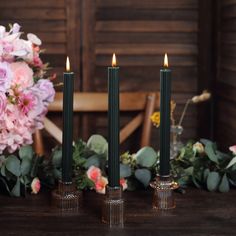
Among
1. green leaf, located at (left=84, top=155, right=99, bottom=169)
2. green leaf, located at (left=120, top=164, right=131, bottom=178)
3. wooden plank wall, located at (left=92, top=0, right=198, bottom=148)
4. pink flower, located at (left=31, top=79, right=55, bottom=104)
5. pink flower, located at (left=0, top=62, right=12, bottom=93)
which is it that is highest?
wooden plank wall, located at (left=92, top=0, right=198, bottom=148)

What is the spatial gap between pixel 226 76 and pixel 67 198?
5.00ft

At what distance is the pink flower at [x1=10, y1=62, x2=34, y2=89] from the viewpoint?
1111mm

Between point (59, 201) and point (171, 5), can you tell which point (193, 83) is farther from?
point (59, 201)

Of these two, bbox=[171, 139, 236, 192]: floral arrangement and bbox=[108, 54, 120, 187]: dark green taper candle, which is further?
bbox=[171, 139, 236, 192]: floral arrangement

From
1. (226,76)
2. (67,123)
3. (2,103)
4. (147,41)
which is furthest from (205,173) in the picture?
(147,41)

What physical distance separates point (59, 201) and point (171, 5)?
1710 mm

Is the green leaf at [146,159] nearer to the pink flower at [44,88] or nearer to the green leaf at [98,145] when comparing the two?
the green leaf at [98,145]

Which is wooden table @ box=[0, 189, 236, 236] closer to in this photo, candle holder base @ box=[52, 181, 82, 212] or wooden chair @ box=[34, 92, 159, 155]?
candle holder base @ box=[52, 181, 82, 212]

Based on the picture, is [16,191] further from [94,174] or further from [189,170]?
[189,170]

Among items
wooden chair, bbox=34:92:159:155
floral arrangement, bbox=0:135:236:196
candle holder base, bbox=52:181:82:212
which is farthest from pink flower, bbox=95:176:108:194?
wooden chair, bbox=34:92:159:155

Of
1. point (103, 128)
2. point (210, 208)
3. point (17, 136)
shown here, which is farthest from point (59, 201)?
point (103, 128)

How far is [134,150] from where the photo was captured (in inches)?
104

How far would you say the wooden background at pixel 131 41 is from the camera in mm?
2576

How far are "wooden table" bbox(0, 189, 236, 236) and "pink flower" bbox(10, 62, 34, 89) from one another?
228 millimetres
